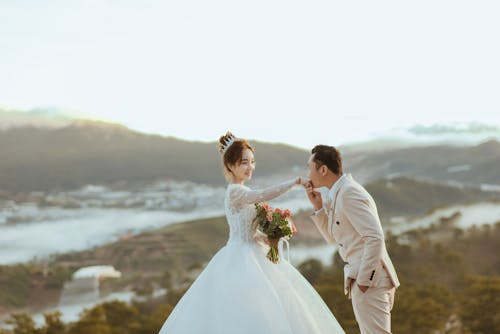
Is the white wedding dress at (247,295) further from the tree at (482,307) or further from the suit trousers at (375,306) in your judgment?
the tree at (482,307)

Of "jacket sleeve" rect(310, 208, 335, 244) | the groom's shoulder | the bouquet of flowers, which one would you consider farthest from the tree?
the groom's shoulder

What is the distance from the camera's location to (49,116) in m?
11.1

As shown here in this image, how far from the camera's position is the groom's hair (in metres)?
3.37

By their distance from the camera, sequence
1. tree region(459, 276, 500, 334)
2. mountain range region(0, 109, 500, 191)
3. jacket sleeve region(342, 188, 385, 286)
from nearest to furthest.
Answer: jacket sleeve region(342, 188, 385, 286) → tree region(459, 276, 500, 334) → mountain range region(0, 109, 500, 191)

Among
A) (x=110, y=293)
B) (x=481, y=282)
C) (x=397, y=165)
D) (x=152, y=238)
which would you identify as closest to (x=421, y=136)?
(x=397, y=165)

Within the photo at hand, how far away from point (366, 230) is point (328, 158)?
0.49m

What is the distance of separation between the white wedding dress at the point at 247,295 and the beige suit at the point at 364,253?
43 cm

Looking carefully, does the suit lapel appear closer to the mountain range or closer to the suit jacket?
the suit jacket

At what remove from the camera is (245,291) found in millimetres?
3592

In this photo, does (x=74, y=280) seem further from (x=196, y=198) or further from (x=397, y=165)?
(x=397, y=165)

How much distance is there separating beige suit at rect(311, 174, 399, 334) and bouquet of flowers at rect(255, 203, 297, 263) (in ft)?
1.57

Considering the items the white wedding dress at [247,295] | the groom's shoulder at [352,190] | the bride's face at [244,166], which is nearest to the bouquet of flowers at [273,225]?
the white wedding dress at [247,295]

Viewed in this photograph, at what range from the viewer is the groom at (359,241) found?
313cm

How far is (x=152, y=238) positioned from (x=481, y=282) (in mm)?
6049
